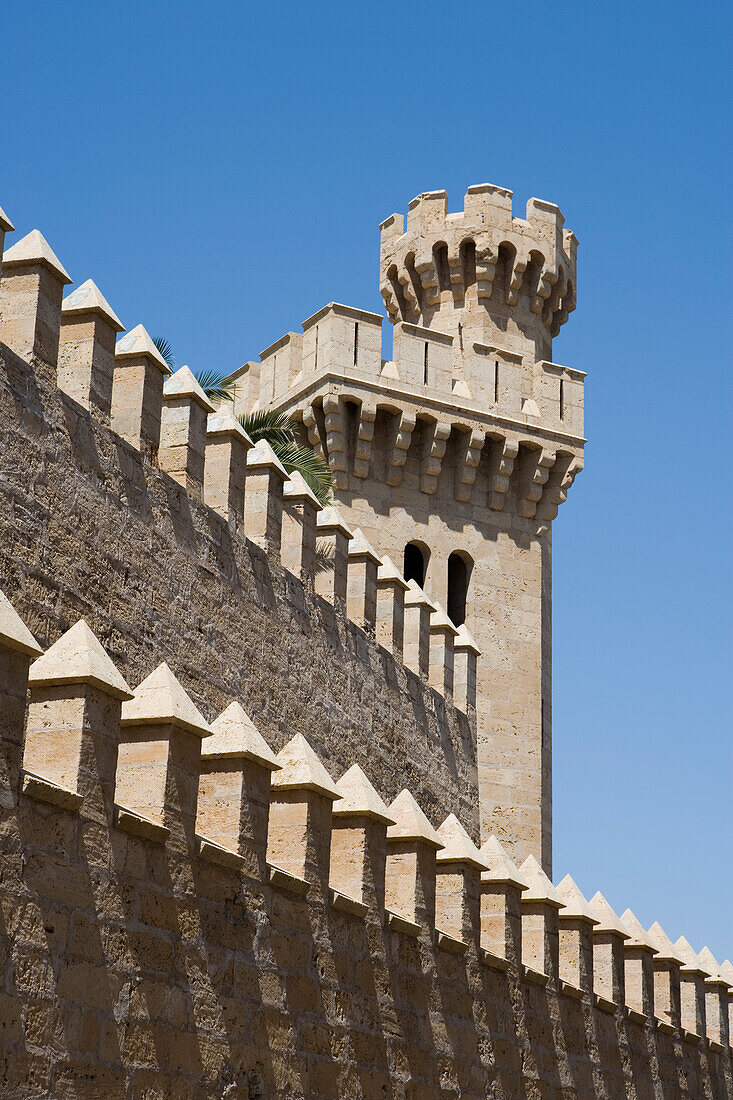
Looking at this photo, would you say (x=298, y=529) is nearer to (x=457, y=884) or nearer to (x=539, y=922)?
(x=457, y=884)

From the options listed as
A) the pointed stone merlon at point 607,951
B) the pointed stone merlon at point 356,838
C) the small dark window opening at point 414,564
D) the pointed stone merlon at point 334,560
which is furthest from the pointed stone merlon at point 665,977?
the pointed stone merlon at point 356,838

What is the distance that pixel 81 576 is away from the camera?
9.07 meters

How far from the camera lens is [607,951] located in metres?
13.8

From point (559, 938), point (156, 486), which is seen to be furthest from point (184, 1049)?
point (559, 938)

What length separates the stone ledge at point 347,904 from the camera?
8664mm

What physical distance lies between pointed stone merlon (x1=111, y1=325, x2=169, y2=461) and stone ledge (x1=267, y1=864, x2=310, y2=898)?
314cm

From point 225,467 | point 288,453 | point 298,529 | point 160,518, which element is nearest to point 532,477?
point 288,453

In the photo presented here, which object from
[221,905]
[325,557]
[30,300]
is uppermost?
[325,557]

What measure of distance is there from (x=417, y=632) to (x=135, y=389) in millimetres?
6162

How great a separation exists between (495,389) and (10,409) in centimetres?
1370

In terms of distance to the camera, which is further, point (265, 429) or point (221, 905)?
point (265, 429)

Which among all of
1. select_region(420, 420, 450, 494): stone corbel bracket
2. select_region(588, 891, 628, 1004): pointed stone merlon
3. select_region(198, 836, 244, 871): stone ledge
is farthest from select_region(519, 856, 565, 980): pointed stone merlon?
select_region(420, 420, 450, 494): stone corbel bracket

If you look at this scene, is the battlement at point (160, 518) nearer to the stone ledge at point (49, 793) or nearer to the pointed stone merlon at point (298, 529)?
the pointed stone merlon at point (298, 529)

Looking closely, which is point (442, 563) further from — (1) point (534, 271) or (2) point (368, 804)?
(2) point (368, 804)
